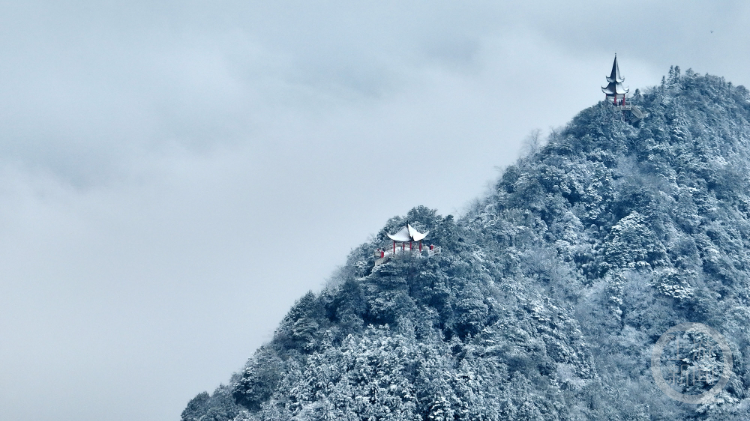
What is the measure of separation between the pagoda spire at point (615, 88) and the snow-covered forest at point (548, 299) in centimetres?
206

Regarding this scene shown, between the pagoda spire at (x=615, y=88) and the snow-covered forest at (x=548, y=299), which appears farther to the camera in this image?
the pagoda spire at (x=615, y=88)

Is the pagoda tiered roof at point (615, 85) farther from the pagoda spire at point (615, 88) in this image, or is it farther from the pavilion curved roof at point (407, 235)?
the pavilion curved roof at point (407, 235)

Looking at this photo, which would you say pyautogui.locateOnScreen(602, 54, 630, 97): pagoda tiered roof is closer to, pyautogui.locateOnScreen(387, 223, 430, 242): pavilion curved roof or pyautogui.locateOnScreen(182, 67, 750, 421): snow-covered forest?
pyautogui.locateOnScreen(182, 67, 750, 421): snow-covered forest

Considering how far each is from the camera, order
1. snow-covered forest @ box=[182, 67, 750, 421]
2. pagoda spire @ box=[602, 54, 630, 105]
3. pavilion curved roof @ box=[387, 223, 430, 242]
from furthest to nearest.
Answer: pagoda spire @ box=[602, 54, 630, 105]
pavilion curved roof @ box=[387, 223, 430, 242]
snow-covered forest @ box=[182, 67, 750, 421]

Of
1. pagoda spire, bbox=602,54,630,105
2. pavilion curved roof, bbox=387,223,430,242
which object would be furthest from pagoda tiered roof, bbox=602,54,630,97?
pavilion curved roof, bbox=387,223,430,242

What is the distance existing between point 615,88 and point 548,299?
27.9 m

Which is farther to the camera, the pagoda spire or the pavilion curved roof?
the pagoda spire

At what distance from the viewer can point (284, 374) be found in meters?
65.8

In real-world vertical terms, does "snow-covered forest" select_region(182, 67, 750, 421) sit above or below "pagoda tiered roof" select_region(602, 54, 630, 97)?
below

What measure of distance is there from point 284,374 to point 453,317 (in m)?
12.2

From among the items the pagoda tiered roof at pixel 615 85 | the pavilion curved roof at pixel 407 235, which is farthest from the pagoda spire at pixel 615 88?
the pavilion curved roof at pixel 407 235

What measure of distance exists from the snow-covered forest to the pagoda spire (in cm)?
206

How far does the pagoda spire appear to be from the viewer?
95.6 m

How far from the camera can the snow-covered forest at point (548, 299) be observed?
209 feet
